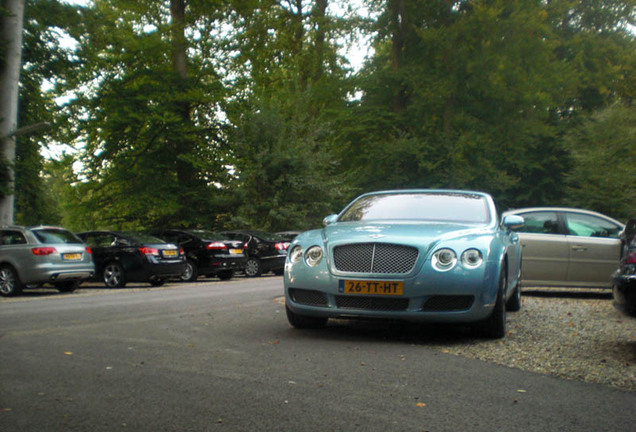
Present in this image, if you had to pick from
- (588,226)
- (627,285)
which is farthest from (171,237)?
(627,285)

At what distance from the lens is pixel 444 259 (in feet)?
23.8

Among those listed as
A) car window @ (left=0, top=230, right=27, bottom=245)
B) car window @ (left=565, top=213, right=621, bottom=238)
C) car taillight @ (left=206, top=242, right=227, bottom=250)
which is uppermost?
car window @ (left=565, top=213, right=621, bottom=238)

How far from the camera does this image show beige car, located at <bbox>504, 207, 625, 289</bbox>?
12.9 m

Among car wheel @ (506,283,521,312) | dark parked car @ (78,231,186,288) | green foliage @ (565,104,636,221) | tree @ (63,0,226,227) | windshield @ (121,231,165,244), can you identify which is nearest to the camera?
car wheel @ (506,283,521,312)

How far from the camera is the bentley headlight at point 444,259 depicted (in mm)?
7188

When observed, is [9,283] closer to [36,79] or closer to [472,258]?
[36,79]

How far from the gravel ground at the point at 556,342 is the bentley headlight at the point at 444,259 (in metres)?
0.77

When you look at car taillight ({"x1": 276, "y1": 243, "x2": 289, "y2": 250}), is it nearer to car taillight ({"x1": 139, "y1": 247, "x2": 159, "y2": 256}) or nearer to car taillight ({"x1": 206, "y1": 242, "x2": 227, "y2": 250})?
car taillight ({"x1": 206, "y1": 242, "x2": 227, "y2": 250})

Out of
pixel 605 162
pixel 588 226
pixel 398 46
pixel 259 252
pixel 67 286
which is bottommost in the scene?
pixel 67 286

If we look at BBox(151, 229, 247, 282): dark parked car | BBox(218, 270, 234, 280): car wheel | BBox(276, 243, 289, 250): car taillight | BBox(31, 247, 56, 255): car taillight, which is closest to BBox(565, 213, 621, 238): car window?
BBox(31, 247, 56, 255): car taillight

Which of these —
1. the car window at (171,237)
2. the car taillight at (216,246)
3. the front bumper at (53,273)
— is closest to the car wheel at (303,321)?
the front bumper at (53,273)

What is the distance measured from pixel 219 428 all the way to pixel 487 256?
4.05m

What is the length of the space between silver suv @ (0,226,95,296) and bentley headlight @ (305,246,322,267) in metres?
9.41

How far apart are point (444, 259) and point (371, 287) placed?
0.77m
